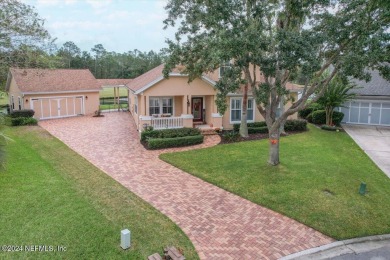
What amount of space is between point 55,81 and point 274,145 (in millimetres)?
25147

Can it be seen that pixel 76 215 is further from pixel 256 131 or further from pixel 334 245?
pixel 256 131

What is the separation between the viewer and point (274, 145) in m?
15.0

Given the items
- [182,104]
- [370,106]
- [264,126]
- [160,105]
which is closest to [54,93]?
[160,105]

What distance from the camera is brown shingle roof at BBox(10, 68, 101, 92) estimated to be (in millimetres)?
28672

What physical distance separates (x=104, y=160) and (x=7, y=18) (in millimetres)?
7956

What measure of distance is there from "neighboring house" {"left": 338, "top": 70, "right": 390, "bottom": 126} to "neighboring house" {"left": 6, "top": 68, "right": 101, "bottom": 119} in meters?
26.3

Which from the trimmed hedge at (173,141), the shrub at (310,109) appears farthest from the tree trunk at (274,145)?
the shrub at (310,109)

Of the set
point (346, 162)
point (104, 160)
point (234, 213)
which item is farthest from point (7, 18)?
point (346, 162)

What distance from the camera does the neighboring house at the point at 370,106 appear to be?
27.1 meters

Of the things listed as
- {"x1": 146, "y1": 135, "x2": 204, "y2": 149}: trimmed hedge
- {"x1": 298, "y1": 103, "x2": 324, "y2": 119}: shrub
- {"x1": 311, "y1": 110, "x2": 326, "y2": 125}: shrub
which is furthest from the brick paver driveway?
{"x1": 298, "y1": 103, "x2": 324, "y2": 119}: shrub

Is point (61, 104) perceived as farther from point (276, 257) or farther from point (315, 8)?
point (276, 257)

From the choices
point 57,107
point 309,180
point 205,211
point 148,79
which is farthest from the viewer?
point 57,107

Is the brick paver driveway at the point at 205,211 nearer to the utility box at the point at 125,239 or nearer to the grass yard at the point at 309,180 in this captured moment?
the grass yard at the point at 309,180

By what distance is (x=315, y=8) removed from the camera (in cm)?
1229
